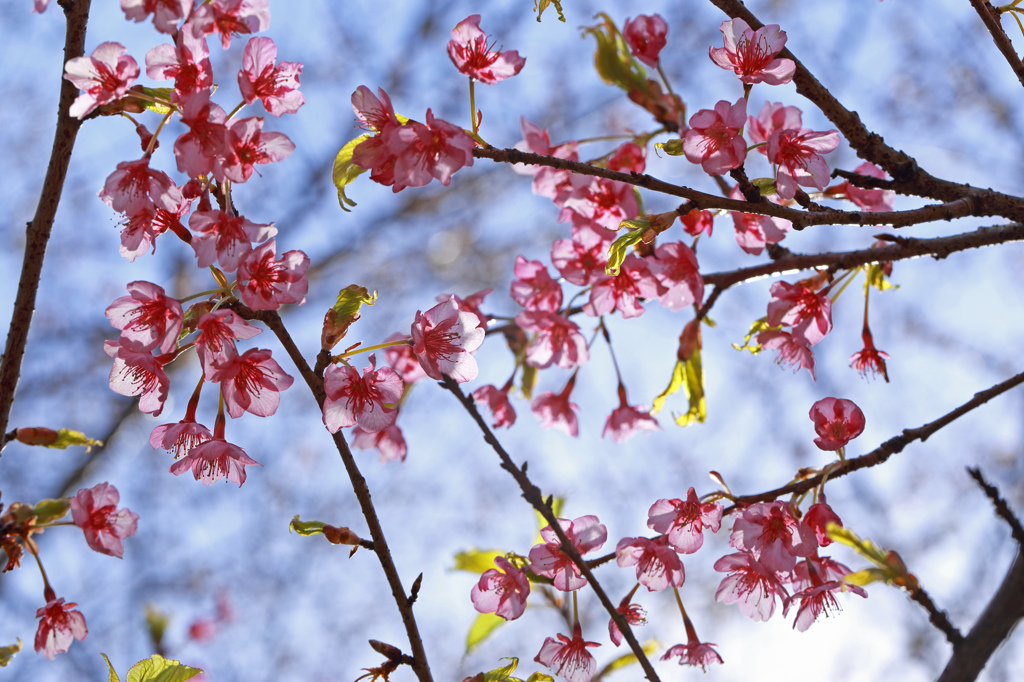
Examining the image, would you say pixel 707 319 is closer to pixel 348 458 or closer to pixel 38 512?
pixel 348 458

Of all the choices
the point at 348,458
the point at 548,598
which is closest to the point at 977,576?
the point at 548,598

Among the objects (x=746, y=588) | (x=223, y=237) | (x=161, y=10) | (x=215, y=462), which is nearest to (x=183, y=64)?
(x=161, y=10)

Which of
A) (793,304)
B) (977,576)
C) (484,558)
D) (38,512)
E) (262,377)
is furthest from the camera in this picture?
(977,576)

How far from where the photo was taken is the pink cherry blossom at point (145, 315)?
38.1 inches

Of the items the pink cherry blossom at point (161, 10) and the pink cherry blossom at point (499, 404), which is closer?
the pink cherry blossom at point (161, 10)

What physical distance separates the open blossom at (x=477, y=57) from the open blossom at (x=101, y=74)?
463 millimetres

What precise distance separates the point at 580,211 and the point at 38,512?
109 cm

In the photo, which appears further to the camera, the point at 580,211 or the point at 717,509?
the point at 580,211

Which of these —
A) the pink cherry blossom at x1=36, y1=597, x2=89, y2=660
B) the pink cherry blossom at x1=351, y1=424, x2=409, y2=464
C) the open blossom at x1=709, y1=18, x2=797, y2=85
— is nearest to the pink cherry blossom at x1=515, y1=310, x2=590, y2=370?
the pink cherry blossom at x1=351, y1=424, x2=409, y2=464

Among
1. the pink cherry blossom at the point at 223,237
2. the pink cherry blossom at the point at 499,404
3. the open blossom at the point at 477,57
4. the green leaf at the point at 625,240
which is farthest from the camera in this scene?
the pink cherry blossom at the point at 499,404

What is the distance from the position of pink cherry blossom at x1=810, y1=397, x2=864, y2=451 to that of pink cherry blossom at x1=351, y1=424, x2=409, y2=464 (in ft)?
2.89

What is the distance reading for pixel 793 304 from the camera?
52.3 inches

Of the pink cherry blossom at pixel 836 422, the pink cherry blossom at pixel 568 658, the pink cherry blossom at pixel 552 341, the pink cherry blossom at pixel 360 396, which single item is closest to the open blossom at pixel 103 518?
the pink cherry blossom at pixel 360 396

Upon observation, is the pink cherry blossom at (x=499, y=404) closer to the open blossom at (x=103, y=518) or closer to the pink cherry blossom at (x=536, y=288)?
the pink cherry blossom at (x=536, y=288)
